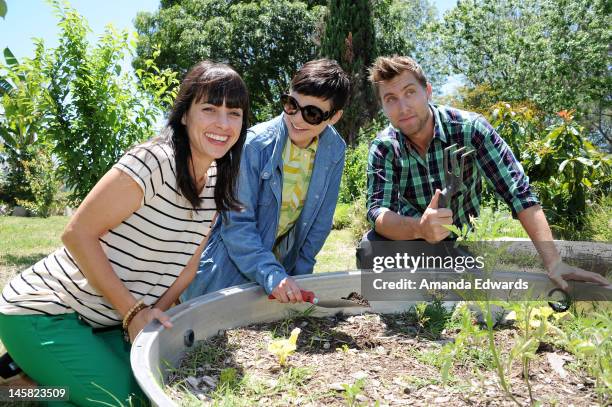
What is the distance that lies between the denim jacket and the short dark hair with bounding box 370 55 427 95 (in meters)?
0.35

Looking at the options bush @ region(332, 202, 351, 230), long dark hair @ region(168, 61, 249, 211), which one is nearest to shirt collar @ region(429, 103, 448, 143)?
long dark hair @ region(168, 61, 249, 211)

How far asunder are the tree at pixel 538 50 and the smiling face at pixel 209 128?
18.0 metres

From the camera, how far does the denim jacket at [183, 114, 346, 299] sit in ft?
7.04

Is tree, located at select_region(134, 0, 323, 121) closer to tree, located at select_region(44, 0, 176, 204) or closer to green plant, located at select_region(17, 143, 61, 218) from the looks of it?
green plant, located at select_region(17, 143, 61, 218)

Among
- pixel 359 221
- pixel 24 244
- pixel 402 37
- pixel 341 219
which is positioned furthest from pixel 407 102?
pixel 402 37

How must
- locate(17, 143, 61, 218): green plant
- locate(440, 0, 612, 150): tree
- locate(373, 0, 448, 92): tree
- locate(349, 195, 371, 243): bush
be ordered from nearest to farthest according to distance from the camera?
locate(349, 195, 371, 243): bush < locate(17, 143, 61, 218): green plant < locate(440, 0, 612, 150): tree < locate(373, 0, 448, 92): tree

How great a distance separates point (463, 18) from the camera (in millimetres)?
20688

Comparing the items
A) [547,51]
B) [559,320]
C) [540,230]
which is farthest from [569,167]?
[547,51]

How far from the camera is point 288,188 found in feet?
7.86

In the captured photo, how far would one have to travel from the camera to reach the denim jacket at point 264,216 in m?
2.15

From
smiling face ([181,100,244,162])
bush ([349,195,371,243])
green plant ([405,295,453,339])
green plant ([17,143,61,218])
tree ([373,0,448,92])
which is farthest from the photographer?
tree ([373,0,448,92])

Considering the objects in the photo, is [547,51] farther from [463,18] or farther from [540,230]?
[540,230]

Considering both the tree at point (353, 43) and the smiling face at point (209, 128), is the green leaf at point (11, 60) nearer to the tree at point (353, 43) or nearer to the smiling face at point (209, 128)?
the smiling face at point (209, 128)

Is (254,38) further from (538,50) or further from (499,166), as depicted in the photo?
(499,166)
